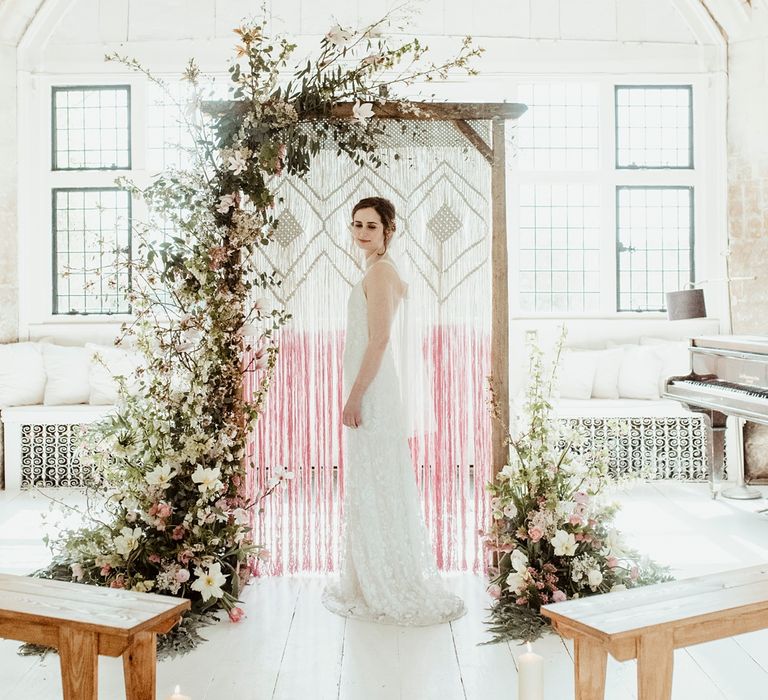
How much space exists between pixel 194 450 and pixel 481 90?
15.7 ft

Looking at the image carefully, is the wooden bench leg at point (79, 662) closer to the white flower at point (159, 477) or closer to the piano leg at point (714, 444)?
the white flower at point (159, 477)

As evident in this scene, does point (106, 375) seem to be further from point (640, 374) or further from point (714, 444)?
point (714, 444)

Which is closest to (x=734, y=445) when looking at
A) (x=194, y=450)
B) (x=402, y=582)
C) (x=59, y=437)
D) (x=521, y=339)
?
(x=521, y=339)

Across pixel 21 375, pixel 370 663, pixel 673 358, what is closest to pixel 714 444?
pixel 673 358

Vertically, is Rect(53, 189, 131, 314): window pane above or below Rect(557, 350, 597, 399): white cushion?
above

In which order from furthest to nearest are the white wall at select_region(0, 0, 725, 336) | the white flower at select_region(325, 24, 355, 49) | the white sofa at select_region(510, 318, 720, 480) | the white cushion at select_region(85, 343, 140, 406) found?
the white wall at select_region(0, 0, 725, 336) < the white cushion at select_region(85, 343, 140, 406) < the white sofa at select_region(510, 318, 720, 480) < the white flower at select_region(325, 24, 355, 49)

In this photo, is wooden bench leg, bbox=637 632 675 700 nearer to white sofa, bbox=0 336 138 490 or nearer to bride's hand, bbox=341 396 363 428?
bride's hand, bbox=341 396 363 428

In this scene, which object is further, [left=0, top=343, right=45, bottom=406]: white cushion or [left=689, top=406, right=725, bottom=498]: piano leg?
[left=0, top=343, right=45, bottom=406]: white cushion

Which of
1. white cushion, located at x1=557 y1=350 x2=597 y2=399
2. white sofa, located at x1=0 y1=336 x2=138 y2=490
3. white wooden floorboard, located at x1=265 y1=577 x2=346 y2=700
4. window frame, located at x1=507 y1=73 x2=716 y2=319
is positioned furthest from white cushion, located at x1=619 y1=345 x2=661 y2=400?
white sofa, located at x1=0 y1=336 x2=138 y2=490

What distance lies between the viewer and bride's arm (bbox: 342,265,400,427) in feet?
12.5

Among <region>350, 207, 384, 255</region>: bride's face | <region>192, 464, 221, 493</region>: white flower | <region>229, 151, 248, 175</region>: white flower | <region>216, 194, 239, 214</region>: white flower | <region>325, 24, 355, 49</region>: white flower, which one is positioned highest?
<region>325, 24, 355, 49</region>: white flower

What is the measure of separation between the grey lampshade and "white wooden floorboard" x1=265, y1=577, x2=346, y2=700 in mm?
3596

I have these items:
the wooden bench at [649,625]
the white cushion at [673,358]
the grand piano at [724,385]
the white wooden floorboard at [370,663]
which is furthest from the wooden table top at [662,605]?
the white cushion at [673,358]

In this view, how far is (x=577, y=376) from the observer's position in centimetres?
704
